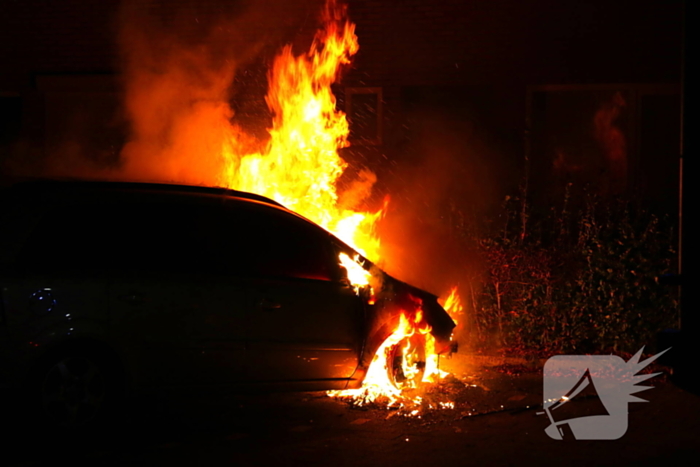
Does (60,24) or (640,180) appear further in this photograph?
(60,24)

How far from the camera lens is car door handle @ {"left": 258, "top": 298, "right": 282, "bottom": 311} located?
6105 mm

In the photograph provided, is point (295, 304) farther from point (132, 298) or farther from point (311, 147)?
point (311, 147)

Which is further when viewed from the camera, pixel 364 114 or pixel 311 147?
pixel 364 114

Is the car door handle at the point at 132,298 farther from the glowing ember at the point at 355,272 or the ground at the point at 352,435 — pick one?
the glowing ember at the point at 355,272

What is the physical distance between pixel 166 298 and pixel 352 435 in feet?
5.64

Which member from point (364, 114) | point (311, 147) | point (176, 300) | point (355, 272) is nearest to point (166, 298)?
point (176, 300)

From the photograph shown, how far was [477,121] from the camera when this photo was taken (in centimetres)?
1103

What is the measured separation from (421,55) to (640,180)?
351cm

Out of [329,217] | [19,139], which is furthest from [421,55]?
[19,139]

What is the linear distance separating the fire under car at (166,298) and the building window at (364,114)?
4.90 meters

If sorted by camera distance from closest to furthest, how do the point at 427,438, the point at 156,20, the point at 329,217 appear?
the point at 427,438, the point at 329,217, the point at 156,20

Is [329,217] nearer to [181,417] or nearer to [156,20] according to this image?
[181,417]

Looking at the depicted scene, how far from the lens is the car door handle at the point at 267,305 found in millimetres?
6105

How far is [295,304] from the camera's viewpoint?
6215 mm
